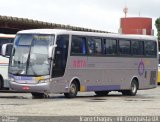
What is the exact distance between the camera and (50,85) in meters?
26.9

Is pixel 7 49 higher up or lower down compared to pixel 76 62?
higher up

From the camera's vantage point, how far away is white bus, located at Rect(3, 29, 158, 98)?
27031mm

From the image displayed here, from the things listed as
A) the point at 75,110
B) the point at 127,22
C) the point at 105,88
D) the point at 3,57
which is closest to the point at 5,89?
the point at 3,57

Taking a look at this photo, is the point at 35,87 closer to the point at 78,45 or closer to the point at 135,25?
the point at 78,45

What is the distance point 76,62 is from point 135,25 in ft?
215

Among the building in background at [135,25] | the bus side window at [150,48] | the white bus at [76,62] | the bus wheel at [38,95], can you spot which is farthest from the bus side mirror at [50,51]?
the building in background at [135,25]

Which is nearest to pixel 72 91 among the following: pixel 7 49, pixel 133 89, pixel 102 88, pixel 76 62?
pixel 76 62

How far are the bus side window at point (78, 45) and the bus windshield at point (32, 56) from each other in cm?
135

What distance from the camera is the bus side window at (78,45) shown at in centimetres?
Answer: 2812

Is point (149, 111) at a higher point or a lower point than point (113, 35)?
lower

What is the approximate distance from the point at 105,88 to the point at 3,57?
18.0 feet

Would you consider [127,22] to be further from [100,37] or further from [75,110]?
[75,110]

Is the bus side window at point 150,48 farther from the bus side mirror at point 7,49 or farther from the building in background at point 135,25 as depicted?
the building in background at point 135,25

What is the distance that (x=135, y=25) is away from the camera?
3674 inches
